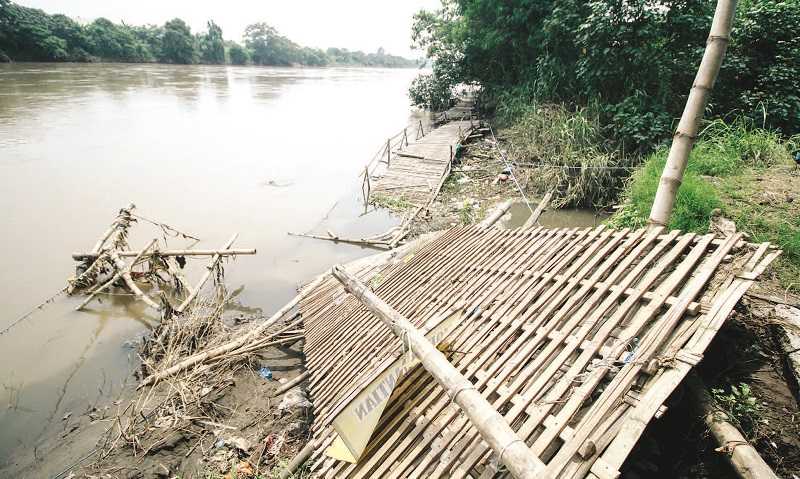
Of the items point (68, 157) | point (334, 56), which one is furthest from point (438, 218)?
point (334, 56)

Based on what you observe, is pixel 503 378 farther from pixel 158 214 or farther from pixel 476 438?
pixel 158 214

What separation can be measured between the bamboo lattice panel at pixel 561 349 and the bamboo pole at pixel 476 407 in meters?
0.10

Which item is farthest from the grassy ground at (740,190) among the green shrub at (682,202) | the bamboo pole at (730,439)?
the bamboo pole at (730,439)

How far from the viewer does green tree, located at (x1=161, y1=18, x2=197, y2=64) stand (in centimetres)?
5775

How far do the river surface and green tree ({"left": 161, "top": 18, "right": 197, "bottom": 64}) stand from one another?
3589cm

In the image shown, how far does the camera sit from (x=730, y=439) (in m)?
2.28

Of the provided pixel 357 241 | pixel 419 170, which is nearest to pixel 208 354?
pixel 357 241

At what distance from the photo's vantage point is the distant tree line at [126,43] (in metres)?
40.3

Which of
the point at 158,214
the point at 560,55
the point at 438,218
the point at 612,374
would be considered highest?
the point at 560,55

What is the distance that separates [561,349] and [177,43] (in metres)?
73.7

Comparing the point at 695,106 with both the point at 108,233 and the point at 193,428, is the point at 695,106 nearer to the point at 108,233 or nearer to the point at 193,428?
the point at 193,428

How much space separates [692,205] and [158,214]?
12.4 meters

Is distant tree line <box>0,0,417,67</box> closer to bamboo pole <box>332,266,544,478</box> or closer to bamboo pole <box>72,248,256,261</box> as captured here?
bamboo pole <box>72,248,256,261</box>

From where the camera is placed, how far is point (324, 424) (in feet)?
9.86
